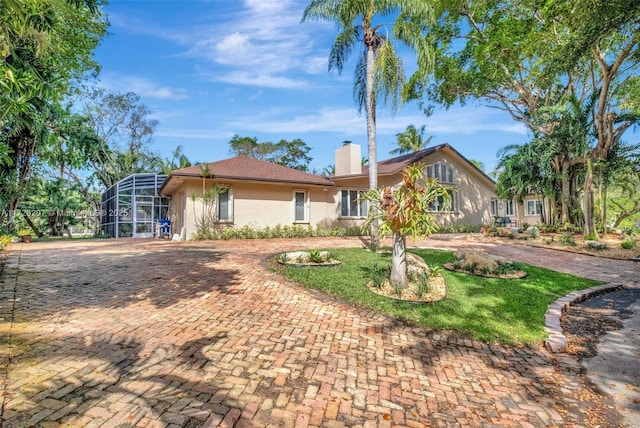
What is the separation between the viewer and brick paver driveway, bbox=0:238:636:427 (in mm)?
2713

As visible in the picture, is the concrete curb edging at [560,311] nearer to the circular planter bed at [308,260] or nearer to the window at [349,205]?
the circular planter bed at [308,260]

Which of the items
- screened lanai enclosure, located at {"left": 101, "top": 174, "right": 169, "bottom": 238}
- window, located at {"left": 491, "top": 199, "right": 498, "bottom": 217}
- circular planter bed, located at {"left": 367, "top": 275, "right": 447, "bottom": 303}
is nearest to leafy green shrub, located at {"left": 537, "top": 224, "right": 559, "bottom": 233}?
window, located at {"left": 491, "top": 199, "right": 498, "bottom": 217}

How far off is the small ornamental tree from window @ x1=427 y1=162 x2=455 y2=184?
1541 cm

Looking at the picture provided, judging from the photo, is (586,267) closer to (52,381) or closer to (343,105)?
(343,105)

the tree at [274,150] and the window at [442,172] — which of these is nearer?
the window at [442,172]

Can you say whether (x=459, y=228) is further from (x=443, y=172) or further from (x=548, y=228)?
(x=548, y=228)

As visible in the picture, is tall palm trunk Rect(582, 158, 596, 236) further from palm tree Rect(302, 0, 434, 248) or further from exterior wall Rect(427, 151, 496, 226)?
palm tree Rect(302, 0, 434, 248)

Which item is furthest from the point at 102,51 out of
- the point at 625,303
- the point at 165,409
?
the point at 625,303

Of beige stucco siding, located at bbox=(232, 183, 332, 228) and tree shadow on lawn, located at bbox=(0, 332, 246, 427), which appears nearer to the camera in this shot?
tree shadow on lawn, located at bbox=(0, 332, 246, 427)

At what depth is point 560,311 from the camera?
19.5 feet

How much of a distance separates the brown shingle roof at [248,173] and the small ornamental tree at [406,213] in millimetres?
9969

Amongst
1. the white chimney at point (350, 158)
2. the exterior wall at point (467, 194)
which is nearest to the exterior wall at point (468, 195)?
the exterior wall at point (467, 194)

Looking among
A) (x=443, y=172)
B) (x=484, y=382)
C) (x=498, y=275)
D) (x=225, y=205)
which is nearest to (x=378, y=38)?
(x=498, y=275)

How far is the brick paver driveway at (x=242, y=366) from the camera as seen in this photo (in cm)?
271
